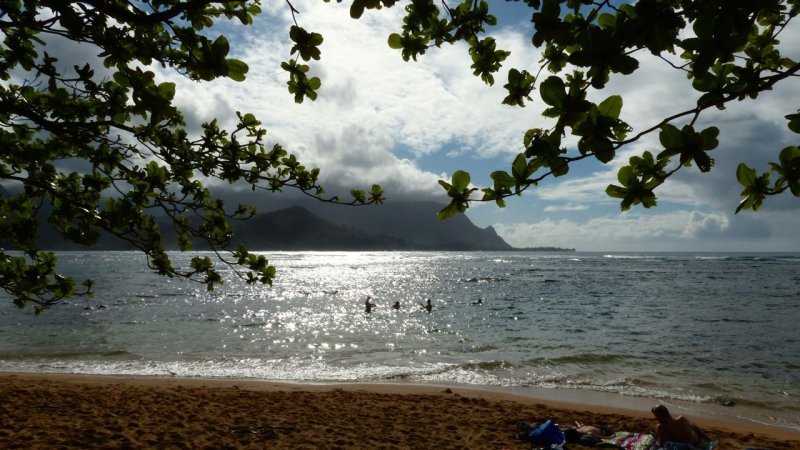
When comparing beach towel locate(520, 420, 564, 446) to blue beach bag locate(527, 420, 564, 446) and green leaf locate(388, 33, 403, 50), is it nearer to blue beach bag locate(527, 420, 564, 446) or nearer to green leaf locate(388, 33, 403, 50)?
blue beach bag locate(527, 420, 564, 446)

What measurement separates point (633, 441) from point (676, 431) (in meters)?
0.69

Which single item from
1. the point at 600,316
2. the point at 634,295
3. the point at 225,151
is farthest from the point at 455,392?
the point at 634,295

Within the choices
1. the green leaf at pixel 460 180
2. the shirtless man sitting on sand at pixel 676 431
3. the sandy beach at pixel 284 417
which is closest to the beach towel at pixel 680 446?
the shirtless man sitting on sand at pixel 676 431

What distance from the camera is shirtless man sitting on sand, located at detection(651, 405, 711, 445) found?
7.42 meters

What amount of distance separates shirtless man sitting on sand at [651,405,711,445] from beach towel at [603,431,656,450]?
0.15 metres

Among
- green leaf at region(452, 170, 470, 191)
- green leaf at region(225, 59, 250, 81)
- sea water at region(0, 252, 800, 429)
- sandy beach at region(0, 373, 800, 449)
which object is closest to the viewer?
green leaf at region(452, 170, 470, 191)

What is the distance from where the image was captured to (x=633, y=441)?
763 cm

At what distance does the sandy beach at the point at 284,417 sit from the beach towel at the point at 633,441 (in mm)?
753

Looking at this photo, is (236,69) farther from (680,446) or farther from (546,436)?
(680,446)

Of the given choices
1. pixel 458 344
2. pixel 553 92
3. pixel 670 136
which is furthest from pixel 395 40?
pixel 458 344

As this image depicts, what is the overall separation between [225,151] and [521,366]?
13.6m

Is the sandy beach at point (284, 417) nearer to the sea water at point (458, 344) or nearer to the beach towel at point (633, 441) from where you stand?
the beach towel at point (633, 441)

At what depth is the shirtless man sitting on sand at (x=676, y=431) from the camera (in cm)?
742

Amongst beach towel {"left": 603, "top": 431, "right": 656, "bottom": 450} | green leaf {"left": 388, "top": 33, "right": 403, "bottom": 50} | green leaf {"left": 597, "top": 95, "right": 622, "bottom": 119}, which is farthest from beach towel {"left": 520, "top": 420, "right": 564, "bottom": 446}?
green leaf {"left": 597, "top": 95, "right": 622, "bottom": 119}
